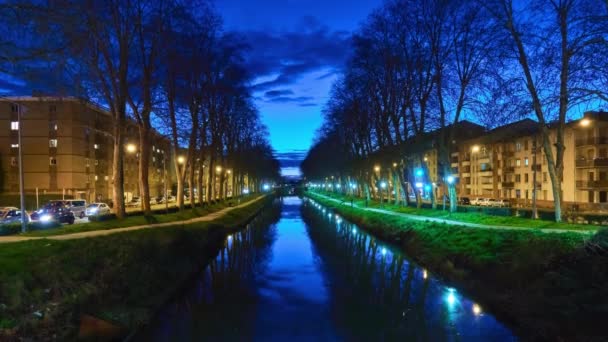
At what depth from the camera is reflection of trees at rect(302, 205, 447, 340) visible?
14.5 m

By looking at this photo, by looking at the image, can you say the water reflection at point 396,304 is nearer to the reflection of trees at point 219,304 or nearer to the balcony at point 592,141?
the reflection of trees at point 219,304

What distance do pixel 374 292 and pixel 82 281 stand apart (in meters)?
11.7

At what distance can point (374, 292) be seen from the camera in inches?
788

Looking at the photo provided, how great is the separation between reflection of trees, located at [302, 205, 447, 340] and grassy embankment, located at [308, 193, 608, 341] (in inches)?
83.5

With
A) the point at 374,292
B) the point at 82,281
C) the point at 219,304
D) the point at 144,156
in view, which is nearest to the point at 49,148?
the point at 144,156

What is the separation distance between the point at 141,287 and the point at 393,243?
21954 mm

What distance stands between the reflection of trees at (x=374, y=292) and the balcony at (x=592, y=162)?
1527 inches

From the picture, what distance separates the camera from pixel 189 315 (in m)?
16.0

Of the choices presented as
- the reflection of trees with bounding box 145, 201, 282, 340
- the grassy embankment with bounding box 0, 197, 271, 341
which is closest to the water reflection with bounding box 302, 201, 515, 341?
the reflection of trees with bounding box 145, 201, 282, 340

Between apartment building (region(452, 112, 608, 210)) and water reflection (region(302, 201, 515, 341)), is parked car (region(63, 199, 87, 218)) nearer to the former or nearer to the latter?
water reflection (region(302, 201, 515, 341))

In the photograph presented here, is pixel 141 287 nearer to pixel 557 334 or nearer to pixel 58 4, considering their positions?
pixel 58 4

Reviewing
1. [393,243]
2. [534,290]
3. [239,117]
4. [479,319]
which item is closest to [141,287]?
[479,319]

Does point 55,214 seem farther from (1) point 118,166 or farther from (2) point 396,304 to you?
(2) point 396,304

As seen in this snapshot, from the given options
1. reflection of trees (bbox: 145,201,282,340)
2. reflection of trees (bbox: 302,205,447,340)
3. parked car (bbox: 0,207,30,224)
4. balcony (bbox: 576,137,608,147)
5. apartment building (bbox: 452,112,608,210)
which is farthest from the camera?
balcony (bbox: 576,137,608,147)
